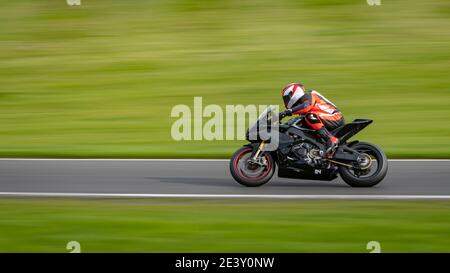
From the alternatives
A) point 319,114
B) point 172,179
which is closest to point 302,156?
point 319,114

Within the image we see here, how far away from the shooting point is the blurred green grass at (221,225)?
353 inches

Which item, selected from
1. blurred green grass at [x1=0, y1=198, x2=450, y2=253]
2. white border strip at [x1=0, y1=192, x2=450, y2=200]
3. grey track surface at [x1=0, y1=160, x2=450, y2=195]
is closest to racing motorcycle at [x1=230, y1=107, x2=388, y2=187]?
grey track surface at [x1=0, y1=160, x2=450, y2=195]

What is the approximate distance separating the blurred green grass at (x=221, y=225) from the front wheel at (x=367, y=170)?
0.85 meters

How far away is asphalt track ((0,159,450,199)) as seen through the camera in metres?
11.7

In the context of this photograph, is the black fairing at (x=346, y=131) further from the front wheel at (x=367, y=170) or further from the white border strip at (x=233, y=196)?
the white border strip at (x=233, y=196)

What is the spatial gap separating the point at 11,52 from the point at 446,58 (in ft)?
40.1

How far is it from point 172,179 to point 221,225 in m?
3.17

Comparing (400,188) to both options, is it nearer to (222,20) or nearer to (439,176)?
(439,176)

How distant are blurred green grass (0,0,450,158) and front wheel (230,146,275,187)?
3148mm

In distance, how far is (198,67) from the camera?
21422 millimetres

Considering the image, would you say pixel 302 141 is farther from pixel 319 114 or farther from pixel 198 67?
pixel 198 67
